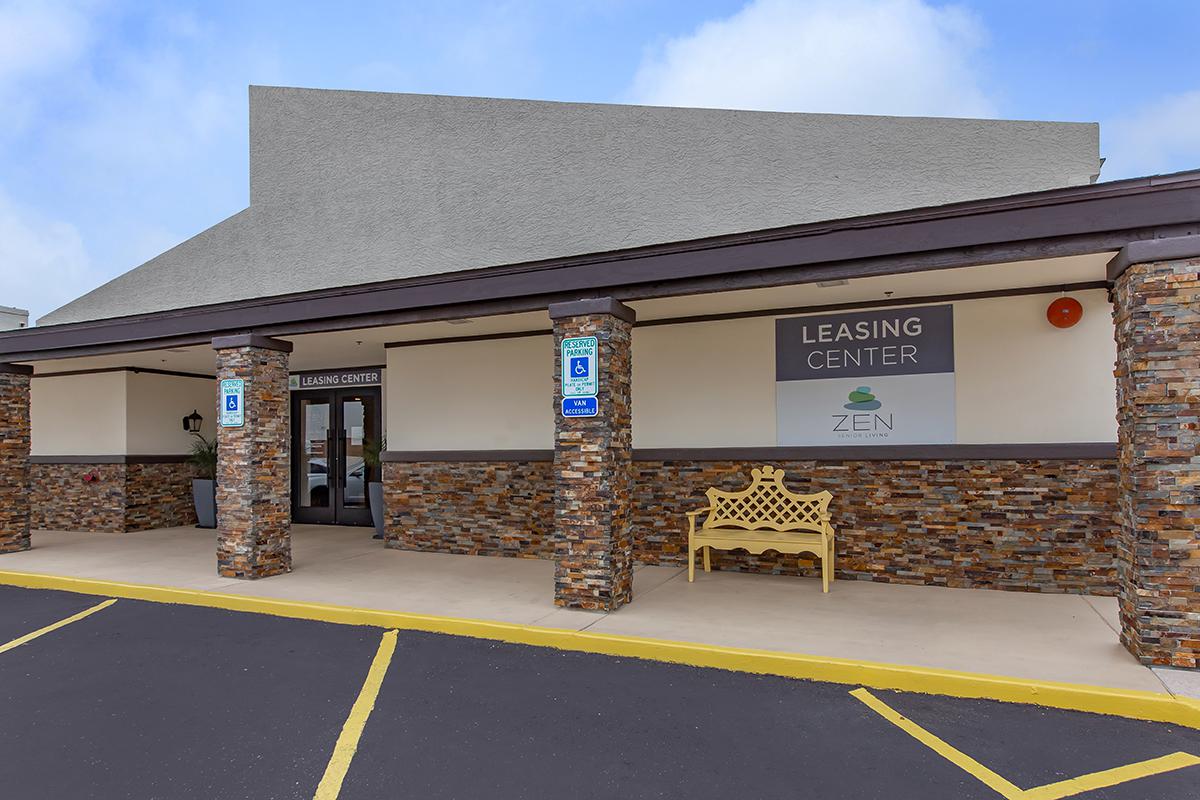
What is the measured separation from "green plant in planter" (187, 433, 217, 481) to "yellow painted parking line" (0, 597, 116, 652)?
20.3ft

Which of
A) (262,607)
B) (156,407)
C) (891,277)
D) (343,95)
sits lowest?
(262,607)

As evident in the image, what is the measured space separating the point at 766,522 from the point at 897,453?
1.58 metres

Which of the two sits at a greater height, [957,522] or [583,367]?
[583,367]

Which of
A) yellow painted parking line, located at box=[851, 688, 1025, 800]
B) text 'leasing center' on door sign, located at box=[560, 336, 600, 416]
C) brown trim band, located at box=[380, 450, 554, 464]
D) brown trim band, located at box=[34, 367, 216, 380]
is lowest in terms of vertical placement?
yellow painted parking line, located at box=[851, 688, 1025, 800]

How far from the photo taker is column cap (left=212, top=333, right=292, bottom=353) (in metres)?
8.25

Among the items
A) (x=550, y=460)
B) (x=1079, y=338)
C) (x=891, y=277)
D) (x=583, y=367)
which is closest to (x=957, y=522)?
(x=1079, y=338)

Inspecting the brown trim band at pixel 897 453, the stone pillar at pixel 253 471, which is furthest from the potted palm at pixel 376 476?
the brown trim band at pixel 897 453

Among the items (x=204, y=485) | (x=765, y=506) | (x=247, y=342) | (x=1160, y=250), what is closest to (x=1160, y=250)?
(x=1160, y=250)

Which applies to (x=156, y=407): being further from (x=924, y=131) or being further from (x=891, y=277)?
(x=924, y=131)

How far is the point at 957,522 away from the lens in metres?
7.25

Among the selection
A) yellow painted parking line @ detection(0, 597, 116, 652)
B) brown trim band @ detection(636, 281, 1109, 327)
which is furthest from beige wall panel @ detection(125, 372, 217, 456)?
brown trim band @ detection(636, 281, 1109, 327)

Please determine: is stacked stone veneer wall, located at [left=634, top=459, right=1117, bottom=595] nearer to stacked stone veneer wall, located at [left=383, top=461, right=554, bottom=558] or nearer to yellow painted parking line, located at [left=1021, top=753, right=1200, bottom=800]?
stacked stone veneer wall, located at [left=383, top=461, right=554, bottom=558]

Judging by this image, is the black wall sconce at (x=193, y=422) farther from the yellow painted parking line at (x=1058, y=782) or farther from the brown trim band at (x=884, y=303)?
the yellow painted parking line at (x=1058, y=782)

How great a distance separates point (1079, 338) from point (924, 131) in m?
4.10
